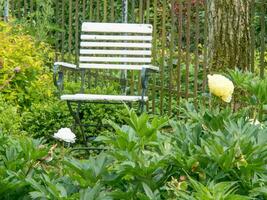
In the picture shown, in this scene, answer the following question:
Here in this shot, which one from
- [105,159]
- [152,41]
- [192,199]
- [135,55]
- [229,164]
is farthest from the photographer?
[152,41]

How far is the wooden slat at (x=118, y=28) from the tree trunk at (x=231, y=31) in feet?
2.41

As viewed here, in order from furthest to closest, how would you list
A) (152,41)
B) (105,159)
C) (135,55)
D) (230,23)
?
1. (152,41)
2. (135,55)
3. (230,23)
4. (105,159)

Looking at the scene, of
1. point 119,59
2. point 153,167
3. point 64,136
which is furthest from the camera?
point 119,59

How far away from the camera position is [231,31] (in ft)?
23.3

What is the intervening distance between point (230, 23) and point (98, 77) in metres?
2.23

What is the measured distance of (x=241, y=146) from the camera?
1.92m

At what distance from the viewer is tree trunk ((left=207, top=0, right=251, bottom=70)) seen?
7.06 meters

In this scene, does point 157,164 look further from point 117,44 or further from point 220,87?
point 117,44

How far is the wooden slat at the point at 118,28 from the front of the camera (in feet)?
25.0

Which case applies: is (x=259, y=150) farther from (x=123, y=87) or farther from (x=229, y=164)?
(x=123, y=87)

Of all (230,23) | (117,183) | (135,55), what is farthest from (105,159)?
(135,55)

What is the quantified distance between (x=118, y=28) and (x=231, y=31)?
3.92ft

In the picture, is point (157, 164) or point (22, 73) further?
point (22, 73)

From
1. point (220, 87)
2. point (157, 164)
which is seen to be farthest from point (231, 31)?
point (157, 164)
